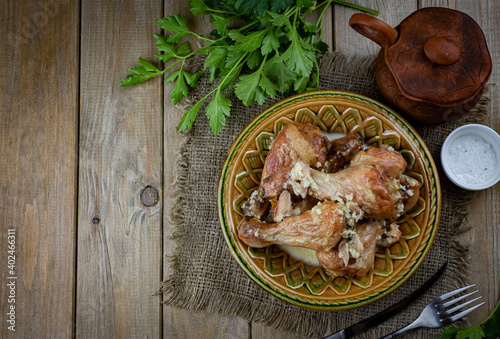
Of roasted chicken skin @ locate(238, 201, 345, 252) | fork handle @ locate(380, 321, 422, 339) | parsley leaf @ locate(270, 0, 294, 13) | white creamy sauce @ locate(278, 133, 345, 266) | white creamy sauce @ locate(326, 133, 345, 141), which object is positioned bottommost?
fork handle @ locate(380, 321, 422, 339)

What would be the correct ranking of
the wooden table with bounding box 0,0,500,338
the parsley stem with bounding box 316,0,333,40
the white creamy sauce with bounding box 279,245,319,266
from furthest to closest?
1. the wooden table with bounding box 0,0,500,338
2. the parsley stem with bounding box 316,0,333,40
3. the white creamy sauce with bounding box 279,245,319,266

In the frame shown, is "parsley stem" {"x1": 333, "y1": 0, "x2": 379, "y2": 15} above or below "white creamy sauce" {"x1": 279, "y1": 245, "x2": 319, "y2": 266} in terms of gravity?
above

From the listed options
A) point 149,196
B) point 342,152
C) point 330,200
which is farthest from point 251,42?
point 149,196

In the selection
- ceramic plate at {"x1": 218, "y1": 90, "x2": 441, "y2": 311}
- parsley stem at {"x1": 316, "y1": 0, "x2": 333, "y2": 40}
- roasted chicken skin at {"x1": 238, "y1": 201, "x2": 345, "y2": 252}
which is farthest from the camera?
parsley stem at {"x1": 316, "y1": 0, "x2": 333, "y2": 40}

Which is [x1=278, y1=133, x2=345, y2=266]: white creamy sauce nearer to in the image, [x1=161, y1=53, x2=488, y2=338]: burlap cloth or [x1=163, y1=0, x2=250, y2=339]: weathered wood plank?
[x1=161, y1=53, x2=488, y2=338]: burlap cloth

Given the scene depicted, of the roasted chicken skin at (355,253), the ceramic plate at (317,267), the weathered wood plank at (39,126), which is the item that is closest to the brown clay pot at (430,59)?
the ceramic plate at (317,267)

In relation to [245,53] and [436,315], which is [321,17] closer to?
[245,53]

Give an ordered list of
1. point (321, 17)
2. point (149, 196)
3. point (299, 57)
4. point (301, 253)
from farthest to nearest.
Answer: point (149, 196) → point (321, 17) → point (301, 253) → point (299, 57)

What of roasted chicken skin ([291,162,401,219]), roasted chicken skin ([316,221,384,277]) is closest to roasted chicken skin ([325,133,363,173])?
roasted chicken skin ([291,162,401,219])
